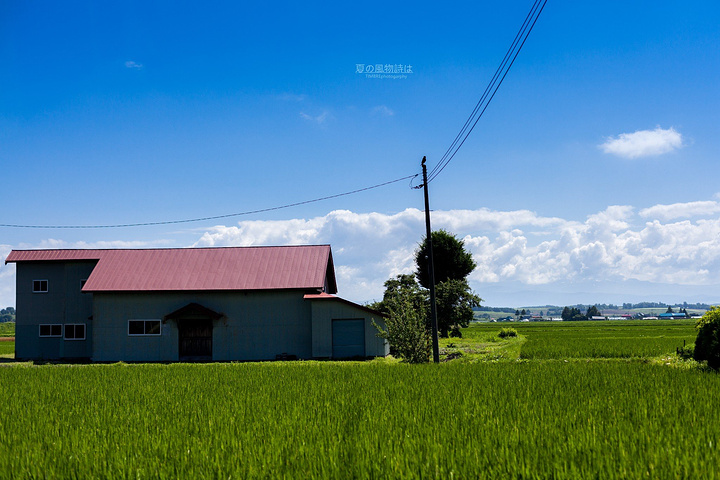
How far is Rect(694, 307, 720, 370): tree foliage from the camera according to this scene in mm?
16672

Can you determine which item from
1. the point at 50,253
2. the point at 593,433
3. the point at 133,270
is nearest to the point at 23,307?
the point at 50,253

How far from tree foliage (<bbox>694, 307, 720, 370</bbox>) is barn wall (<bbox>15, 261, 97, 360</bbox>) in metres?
32.5

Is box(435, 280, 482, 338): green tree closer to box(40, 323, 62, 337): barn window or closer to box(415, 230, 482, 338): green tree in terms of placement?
box(415, 230, 482, 338): green tree

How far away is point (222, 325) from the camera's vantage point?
31.1m

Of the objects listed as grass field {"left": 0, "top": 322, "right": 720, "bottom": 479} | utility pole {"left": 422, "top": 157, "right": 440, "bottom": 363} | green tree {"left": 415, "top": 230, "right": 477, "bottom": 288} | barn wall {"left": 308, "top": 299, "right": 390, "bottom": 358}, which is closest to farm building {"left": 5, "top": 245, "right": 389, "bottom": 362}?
barn wall {"left": 308, "top": 299, "right": 390, "bottom": 358}

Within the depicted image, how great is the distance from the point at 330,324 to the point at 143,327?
1115 centimetres

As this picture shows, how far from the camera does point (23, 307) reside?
1362 inches

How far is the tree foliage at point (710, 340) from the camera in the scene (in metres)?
16.7

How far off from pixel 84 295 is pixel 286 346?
1424cm

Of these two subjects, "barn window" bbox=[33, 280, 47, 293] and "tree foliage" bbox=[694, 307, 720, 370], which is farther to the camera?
"barn window" bbox=[33, 280, 47, 293]

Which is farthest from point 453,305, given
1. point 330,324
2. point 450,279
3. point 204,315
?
point 204,315

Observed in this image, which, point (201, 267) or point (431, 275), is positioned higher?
point (201, 267)

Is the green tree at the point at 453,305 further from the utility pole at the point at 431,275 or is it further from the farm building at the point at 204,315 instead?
the utility pole at the point at 431,275

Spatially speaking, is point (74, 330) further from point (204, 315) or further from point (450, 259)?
point (450, 259)
